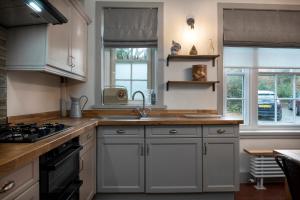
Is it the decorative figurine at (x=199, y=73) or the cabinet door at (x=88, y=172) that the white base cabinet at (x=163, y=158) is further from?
the decorative figurine at (x=199, y=73)

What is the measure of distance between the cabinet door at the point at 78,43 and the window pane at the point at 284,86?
2.53 meters

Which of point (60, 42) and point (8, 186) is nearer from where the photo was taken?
point (8, 186)


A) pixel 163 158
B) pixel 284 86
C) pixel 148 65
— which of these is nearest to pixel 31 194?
pixel 163 158

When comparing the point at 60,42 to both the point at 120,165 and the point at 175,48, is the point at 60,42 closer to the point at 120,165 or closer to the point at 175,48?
the point at 120,165

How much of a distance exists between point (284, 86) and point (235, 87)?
68 centimetres

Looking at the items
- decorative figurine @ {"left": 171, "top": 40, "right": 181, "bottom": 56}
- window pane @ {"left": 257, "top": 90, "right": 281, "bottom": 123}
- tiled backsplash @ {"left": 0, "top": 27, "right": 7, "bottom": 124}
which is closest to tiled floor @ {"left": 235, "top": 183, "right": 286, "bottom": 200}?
window pane @ {"left": 257, "top": 90, "right": 281, "bottom": 123}

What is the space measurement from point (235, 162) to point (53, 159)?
6.43 feet

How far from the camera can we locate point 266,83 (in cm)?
379

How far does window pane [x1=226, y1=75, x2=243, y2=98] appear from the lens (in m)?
3.77

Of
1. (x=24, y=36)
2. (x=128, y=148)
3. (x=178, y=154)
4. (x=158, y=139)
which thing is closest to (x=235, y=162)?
(x=178, y=154)

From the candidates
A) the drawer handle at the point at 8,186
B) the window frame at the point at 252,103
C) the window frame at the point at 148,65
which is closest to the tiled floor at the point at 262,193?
the window frame at the point at 252,103

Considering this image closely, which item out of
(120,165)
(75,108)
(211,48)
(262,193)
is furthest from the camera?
(211,48)

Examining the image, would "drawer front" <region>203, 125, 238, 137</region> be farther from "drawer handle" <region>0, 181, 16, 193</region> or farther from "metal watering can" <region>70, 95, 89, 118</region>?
"drawer handle" <region>0, 181, 16, 193</region>

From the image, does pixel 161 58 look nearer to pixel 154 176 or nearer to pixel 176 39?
pixel 176 39
